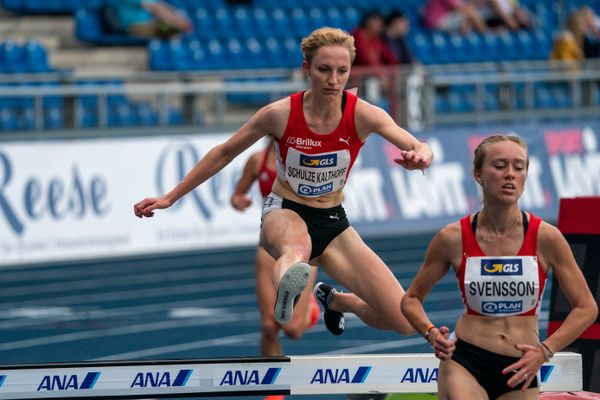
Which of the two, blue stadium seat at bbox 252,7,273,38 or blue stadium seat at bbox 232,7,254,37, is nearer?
blue stadium seat at bbox 232,7,254,37

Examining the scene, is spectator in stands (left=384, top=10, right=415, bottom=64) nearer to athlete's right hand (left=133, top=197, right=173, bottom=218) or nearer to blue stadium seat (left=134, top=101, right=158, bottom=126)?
blue stadium seat (left=134, top=101, right=158, bottom=126)

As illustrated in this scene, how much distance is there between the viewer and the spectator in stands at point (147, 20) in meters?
22.2

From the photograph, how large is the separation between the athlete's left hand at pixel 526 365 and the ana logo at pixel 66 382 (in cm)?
233

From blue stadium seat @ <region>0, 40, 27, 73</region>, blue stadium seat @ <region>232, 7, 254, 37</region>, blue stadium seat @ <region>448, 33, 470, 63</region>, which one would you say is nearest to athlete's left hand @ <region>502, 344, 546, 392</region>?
blue stadium seat @ <region>0, 40, 27, 73</region>

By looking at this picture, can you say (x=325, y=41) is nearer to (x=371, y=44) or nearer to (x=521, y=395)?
(x=521, y=395)

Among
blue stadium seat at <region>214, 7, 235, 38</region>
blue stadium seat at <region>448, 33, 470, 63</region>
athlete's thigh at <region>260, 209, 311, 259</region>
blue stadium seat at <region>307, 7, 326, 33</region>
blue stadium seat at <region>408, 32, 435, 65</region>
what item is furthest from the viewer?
blue stadium seat at <region>448, 33, 470, 63</region>

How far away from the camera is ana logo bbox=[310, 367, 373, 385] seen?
7387mm

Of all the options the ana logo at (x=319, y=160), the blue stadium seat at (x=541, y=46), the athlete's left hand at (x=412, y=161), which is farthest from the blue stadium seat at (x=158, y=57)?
the athlete's left hand at (x=412, y=161)

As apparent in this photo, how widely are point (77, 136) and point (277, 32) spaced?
24.4 ft

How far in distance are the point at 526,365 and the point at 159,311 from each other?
860cm

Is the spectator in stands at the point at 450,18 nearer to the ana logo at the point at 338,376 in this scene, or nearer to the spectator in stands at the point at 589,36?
the spectator in stands at the point at 589,36

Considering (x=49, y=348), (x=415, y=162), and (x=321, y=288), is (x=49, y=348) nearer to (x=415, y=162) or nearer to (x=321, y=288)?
(x=321, y=288)

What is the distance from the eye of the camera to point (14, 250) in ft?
55.1

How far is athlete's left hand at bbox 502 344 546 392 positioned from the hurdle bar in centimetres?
115
